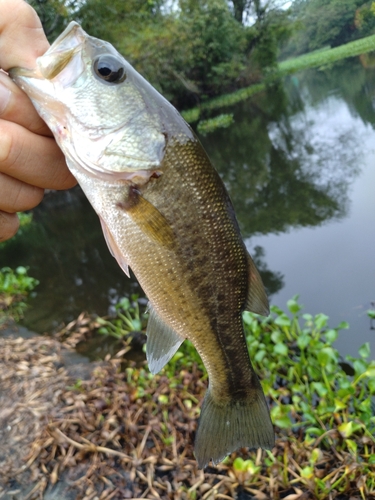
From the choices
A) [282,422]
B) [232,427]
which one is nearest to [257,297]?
[232,427]

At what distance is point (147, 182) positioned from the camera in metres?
1.66

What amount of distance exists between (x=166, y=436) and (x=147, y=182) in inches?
107

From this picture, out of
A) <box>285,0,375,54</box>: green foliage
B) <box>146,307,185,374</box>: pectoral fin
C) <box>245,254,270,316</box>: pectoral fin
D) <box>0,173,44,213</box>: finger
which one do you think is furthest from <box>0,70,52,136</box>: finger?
<box>285,0,375,54</box>: green foliage

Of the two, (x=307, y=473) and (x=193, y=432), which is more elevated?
(x=307, y=473)

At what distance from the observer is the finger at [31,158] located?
1499 millimetres

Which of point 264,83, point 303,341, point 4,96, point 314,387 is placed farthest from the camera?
point 264,83

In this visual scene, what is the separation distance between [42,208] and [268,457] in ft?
51.0

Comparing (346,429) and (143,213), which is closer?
(143,213)

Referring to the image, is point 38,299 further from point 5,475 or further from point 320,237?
point 320,237

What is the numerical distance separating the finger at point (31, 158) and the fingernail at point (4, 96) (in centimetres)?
6

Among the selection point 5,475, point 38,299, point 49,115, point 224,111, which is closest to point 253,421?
point 49,115

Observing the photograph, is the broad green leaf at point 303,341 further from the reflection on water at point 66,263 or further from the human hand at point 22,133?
the reflection on water at point 66,263

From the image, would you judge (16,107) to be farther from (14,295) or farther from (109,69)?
(14,295)

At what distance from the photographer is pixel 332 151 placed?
520 inches
